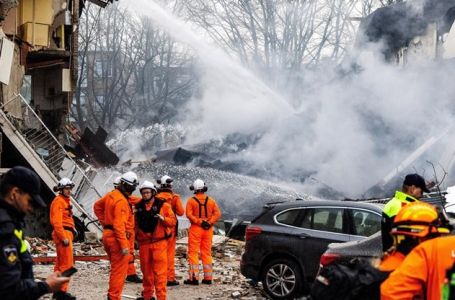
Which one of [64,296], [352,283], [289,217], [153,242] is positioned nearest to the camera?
[352,283]

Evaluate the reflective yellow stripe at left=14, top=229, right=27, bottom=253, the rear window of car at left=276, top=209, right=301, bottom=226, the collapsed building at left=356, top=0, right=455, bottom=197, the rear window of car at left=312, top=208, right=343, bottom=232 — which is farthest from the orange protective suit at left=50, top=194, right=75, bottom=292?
the collapsed building at left=356, top=0, right=455, bottom=197

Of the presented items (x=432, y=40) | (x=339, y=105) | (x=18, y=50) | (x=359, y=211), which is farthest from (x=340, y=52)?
(x=359, y=211)

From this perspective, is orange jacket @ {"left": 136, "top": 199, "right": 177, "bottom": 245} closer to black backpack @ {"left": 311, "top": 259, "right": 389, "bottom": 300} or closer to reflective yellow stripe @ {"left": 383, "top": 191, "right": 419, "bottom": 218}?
reflective yellow stripe @ {"left": 383, "top": 191, "right": 419, "bottom": 218}

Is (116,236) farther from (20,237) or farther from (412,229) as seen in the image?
(412,229)

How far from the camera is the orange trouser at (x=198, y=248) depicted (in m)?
10.8

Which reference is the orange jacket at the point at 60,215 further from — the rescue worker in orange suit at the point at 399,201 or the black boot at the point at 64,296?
the rescue worker in orange suit at the point at 399,201

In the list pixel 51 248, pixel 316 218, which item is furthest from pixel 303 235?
pixel 51 248

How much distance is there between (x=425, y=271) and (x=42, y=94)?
2216cm

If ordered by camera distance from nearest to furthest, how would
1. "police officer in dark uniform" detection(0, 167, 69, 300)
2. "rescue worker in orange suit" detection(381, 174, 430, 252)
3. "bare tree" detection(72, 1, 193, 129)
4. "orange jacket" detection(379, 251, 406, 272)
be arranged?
1. "police officer in dark uniform" detection(0, 167, 69, 300)
2. "orange jacket" detection(379, 251, 406, 272)
3. "rescue worker in orange suit" detection(381, 174, 430, 252)
4. "bare tree" detection(72, 1, 193, 129)

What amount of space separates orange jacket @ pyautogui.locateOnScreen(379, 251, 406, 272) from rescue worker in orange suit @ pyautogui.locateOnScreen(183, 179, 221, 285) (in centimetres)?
718

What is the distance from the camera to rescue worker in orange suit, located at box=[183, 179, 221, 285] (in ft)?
35.3

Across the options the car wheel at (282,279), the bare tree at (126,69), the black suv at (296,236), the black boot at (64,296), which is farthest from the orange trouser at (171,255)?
the bare tree at (126,69)

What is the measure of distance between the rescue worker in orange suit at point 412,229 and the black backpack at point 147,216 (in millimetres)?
4973

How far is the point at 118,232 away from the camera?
7.86 metres
